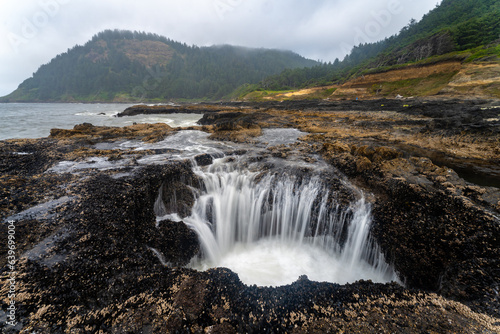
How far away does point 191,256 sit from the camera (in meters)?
6.55

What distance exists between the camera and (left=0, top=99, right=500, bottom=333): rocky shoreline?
10.4ft

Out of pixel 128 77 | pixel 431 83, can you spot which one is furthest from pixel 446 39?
pixel 128 77

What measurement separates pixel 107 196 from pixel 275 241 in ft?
19.2

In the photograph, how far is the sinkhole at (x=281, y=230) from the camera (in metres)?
6.21

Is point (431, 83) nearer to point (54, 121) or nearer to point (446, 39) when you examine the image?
point (446, 39)

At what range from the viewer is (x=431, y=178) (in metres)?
6.37

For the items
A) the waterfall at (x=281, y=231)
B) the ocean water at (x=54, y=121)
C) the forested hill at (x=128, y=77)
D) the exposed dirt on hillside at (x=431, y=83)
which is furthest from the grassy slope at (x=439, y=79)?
the forested hill at (x=128, y=77)

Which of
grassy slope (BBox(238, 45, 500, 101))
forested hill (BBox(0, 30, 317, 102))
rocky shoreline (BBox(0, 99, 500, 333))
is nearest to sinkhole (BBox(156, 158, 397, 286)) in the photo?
rocky shoreline (BBox(0, 99, 500, 333))

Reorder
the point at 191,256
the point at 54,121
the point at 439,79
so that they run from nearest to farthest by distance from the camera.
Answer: the point at 191,256 < the point at 54,121 < the point at 439,79

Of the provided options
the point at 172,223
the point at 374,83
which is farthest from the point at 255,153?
the point at 374,83

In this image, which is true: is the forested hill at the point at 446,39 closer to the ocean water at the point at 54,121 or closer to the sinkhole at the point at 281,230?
the sinkhole at the point at 281,230

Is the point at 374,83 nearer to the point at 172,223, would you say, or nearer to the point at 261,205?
the point at 261,205

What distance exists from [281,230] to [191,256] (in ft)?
11.2

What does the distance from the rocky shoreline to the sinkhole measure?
505mm
